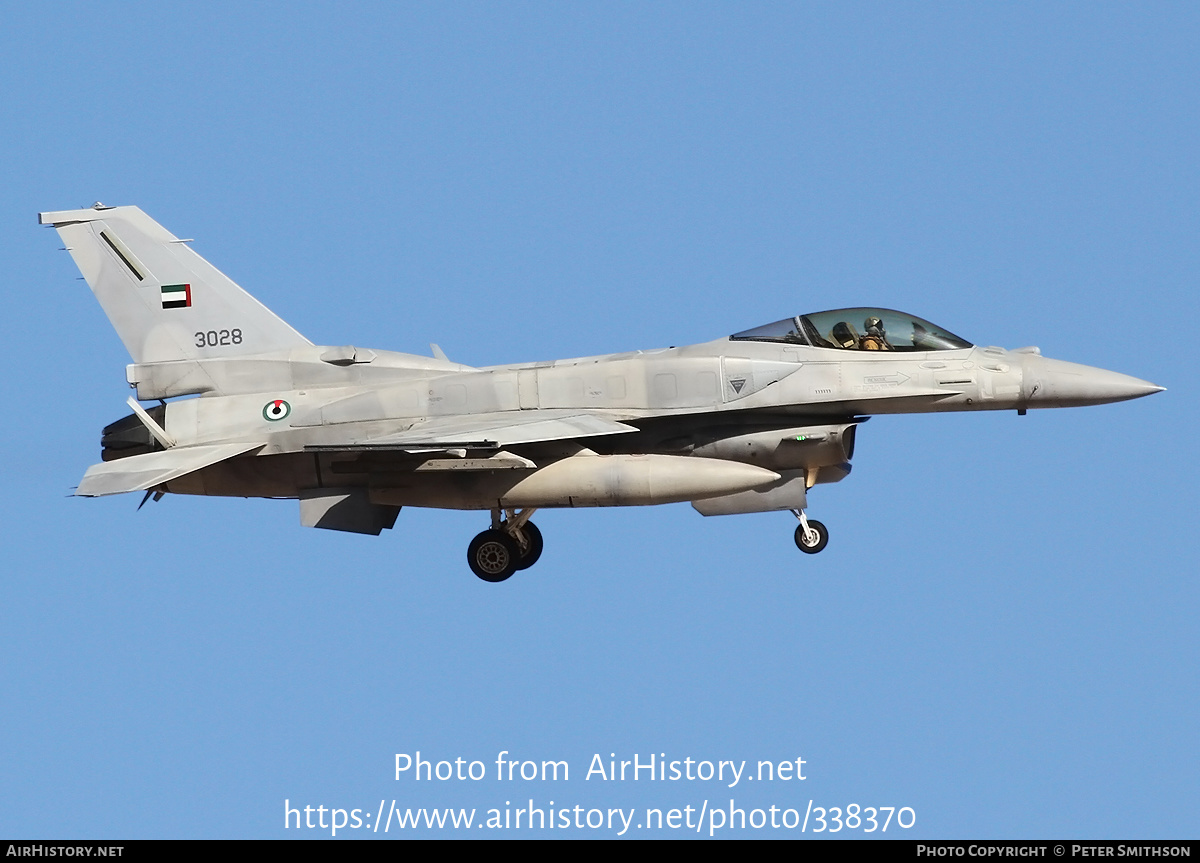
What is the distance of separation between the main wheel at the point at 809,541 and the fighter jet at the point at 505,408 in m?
0.02

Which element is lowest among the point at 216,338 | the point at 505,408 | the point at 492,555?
the point at 492,555

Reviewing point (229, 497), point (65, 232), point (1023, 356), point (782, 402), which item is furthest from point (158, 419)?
point (1023, 356)

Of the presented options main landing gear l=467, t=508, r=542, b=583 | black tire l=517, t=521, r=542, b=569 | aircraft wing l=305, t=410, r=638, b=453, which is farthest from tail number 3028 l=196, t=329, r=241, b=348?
black tire l=517, t=521, r=542, b=569

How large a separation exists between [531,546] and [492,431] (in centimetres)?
212

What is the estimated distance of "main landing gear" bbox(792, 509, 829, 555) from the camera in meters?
20.3

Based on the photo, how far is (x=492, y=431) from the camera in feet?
63.8

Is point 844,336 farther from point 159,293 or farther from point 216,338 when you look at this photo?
point 159,293

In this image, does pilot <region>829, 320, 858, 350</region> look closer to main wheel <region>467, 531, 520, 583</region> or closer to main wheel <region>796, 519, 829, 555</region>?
main wheel <region>796, 519, 829, 555</region>

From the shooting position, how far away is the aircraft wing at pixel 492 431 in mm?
19078

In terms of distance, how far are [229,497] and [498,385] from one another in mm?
3282

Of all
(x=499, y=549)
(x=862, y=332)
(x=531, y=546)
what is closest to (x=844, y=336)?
(x=862, y=332)

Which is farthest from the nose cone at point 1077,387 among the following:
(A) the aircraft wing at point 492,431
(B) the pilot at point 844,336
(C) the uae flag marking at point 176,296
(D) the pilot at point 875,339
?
(C) the uae flag marking at point 176,296

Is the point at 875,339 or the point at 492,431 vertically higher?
the point at 875,339

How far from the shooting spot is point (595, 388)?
20.2 m
